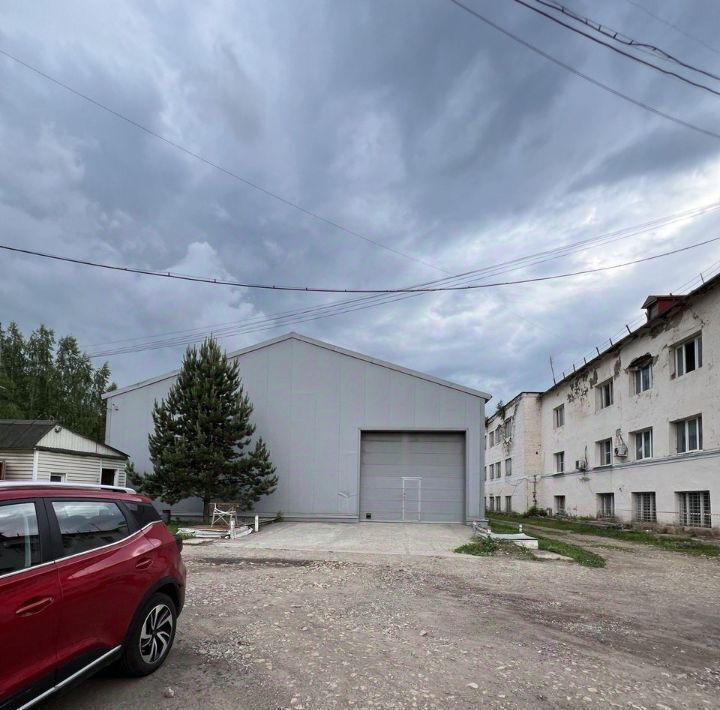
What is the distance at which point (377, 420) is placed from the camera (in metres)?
23.0

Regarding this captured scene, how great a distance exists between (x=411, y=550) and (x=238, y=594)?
687 centimetres

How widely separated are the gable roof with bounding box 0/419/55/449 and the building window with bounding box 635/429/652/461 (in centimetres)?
2231

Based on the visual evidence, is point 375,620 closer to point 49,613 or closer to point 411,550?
point 49,613

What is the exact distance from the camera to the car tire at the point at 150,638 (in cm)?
437

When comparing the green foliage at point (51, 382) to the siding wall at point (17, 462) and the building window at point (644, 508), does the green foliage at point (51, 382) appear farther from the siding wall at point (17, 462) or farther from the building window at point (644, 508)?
the building window at point (644, 508)

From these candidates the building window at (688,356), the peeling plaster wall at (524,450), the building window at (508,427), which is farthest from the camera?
the building window at (508,427)

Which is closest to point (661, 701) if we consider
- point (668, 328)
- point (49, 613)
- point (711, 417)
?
point (49, 613)

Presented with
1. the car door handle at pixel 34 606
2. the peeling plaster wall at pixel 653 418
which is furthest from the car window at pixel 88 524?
the peeling plaster wall at pixel 653 418

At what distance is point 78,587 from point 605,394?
1103 inches

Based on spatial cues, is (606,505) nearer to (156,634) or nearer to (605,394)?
(605,394)

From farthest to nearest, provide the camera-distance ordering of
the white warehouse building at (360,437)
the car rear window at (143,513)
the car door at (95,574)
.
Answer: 1. the white warehouse building at (360,437)
2. the car rear window at (143,513)
3. the car door at (95,574)

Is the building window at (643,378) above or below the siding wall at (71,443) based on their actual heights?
above

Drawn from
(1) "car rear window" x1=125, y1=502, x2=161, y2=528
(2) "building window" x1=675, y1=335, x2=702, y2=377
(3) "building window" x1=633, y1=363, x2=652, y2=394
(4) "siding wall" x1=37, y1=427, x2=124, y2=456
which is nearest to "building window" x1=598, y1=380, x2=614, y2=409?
(3) "building window" x1=633, y1=363, x2=652, y2=394

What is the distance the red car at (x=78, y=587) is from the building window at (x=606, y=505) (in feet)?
81.8
